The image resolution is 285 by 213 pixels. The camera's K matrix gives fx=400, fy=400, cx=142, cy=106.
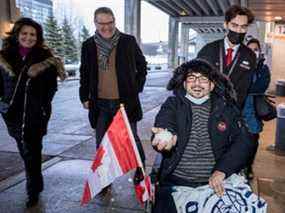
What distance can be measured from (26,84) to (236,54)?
1966 mm

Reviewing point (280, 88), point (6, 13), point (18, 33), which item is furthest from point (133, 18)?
point (18, 33)

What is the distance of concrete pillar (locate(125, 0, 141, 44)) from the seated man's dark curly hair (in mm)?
29266

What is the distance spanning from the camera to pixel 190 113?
2.53m

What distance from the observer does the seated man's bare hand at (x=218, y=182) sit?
7.59 feet

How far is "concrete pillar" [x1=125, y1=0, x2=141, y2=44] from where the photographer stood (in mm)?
31625

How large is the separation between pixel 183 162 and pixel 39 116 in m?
1.88

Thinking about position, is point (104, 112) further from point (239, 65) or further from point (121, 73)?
point (239, 65)

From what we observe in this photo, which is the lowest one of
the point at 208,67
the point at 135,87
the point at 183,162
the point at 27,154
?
the point at 27,154

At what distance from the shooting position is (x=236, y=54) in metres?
3.56

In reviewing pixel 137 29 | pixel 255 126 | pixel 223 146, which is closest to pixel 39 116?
pixel 223 146

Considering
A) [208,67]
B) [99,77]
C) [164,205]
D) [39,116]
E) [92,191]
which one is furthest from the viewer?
[99,77]

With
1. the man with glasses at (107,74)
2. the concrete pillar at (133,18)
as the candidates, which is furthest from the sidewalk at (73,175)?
the concrete pillar at (133,18)

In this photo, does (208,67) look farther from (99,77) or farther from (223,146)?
(99,77)

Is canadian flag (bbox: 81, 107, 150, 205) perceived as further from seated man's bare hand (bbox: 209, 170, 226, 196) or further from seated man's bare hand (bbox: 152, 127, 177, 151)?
seated man's bare hand (bbox: 209, 170, 226, 196)
